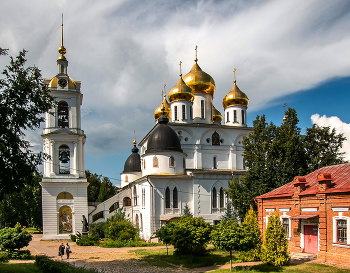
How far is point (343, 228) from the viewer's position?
1438 centimetres

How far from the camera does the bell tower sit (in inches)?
1153

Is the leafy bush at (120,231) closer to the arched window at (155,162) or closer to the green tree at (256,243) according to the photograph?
the arched window at (155,162)

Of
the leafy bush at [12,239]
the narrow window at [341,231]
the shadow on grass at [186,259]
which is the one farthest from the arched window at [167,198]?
the narrow window at [341,231]

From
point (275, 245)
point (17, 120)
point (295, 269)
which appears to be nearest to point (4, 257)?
point (17, 120)

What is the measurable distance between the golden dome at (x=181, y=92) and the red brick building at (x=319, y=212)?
685 inches

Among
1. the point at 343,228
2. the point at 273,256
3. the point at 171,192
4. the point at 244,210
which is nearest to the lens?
the point at 343,228

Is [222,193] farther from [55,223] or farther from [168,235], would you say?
[55,223]

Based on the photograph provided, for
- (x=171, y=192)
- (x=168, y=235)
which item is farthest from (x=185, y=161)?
(x=168, y=235)

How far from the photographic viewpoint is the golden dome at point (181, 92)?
34.2m

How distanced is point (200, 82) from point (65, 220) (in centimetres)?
1918

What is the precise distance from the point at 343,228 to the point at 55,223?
23096 mm

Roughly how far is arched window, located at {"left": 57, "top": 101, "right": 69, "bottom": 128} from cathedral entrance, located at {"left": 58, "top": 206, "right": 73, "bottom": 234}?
7.50 m

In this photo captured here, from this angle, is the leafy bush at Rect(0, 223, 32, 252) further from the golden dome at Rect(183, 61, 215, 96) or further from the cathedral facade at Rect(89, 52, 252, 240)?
the golden dome at Rect(183, 61, 215, 96)

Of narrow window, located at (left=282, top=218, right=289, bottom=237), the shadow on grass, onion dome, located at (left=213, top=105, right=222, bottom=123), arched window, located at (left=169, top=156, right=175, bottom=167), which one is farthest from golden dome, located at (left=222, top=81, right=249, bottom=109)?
narrow window, located at (left=282, top=218, right=289, bottom=237)
